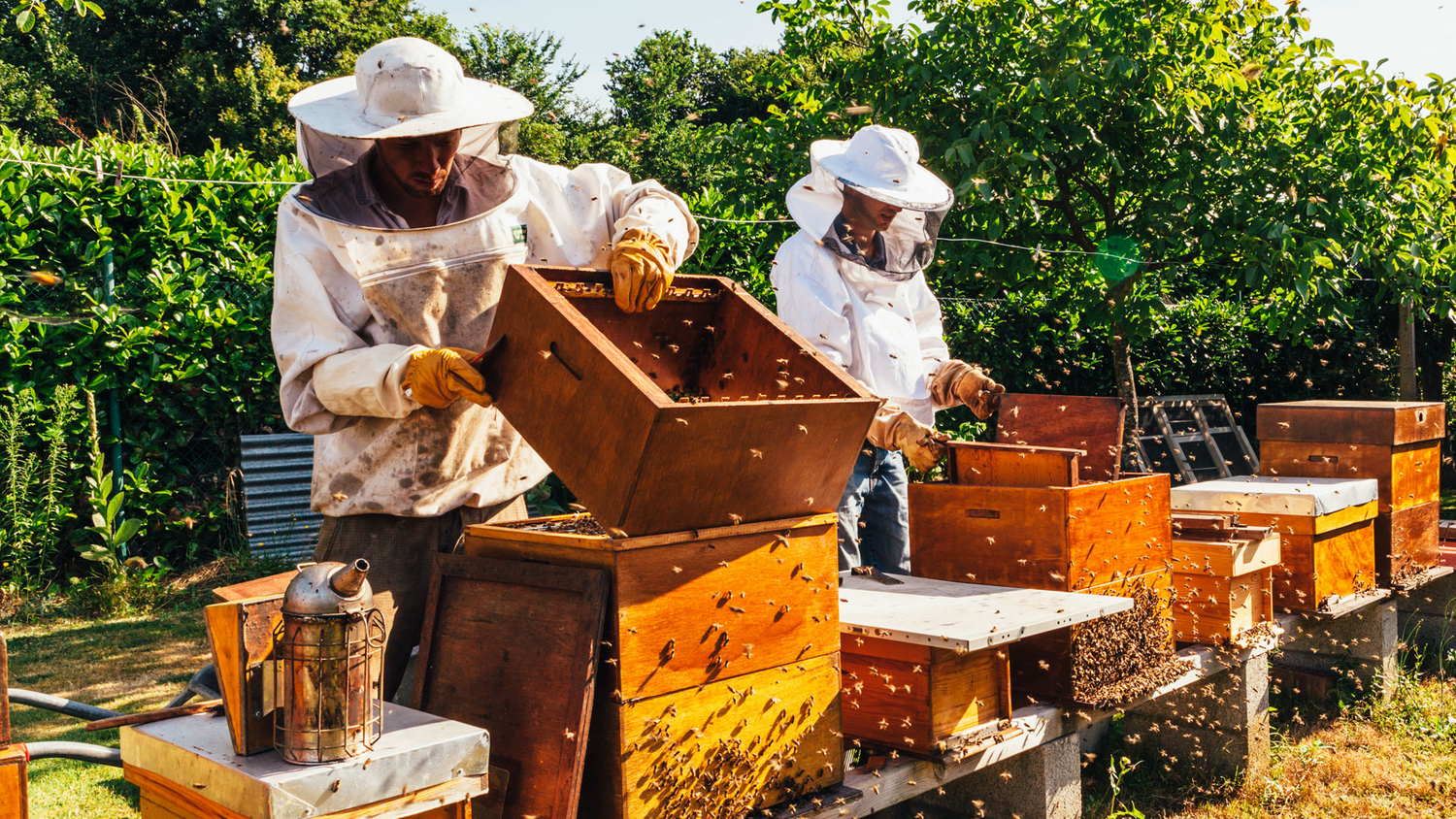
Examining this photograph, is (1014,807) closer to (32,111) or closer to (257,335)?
(257,335)

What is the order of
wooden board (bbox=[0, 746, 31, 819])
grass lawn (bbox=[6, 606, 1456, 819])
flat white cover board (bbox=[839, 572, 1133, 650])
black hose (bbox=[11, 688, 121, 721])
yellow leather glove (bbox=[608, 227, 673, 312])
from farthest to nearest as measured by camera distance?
grass lawn (bbox=[6, 606, 1456, 819]), flat white cover board (bbox=[839, 572, 1133, 650]), yellow leather glove (bbox=[608, 227, 673, 312]), black hose (bbox=[11, 688, 121, 721]), wooden board (bbox=[0, 746, 31, 819])

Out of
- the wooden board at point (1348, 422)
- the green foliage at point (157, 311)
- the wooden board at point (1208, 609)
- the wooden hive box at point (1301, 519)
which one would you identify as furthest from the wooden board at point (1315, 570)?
the green foliage at point (157, 311)

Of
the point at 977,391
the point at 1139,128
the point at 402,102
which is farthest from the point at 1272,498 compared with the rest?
the point at 402,102

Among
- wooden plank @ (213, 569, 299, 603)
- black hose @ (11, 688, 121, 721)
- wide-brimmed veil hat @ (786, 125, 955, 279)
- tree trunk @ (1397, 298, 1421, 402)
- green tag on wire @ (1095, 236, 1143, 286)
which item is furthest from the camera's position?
tree trunk @ (1397, 298, 1421, 402)

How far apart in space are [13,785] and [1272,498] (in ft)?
12.2

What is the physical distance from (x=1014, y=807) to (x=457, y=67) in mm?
2200

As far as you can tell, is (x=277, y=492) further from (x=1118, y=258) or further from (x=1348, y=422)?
(x=1348, y=422)

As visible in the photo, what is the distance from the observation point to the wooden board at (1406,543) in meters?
4.42

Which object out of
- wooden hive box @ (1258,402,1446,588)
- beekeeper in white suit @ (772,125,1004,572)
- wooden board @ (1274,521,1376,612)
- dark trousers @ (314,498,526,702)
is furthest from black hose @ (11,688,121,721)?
wooden hive box @ (1258,402,1446,588)

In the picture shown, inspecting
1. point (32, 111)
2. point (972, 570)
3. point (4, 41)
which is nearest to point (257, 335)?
point (972, 570)

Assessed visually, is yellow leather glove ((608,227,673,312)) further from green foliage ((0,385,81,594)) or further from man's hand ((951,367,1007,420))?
green foliage ((0,385,81,594))

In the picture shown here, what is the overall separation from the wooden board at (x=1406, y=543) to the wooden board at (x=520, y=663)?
12.8 feet

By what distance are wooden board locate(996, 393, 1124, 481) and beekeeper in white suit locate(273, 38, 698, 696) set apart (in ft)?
4.49

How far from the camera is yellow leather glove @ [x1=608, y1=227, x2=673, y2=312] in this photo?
2053mm
